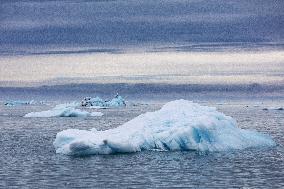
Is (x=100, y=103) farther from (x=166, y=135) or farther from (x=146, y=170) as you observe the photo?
(x=146, y=170)

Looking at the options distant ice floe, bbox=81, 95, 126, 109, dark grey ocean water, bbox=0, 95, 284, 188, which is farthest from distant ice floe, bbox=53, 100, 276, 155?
distant ice floe, bbox=81, 95, 126, 109

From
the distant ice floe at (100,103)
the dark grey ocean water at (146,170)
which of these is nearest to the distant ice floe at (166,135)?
the dark grey ocean water at (146,170)

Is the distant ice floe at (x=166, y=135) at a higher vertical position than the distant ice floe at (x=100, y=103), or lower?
higher

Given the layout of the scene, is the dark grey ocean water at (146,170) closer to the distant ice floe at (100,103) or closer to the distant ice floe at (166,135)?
the distant ice floe at (166,135)

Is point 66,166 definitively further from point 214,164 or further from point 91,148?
point 214,164

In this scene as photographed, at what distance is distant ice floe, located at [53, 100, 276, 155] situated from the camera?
34.8 m

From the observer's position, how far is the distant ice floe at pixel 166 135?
114ft

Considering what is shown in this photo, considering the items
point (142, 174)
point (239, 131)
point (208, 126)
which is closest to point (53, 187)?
point (142, 174)

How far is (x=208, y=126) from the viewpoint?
117 ft

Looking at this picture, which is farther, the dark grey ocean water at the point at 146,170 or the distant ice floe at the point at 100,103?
the distant ice floe at the point at 100,103

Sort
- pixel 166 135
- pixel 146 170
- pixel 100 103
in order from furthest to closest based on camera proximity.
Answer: pixel 100 103, pixel 166 135, pixel 146 170

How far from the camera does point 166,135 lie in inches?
1410

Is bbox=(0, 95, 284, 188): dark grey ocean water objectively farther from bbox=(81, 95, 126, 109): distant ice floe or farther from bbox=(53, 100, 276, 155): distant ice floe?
bbox=(81, 95, 126, 109): distant ice floe

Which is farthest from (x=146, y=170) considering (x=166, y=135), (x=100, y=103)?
(x=100, y=103)
